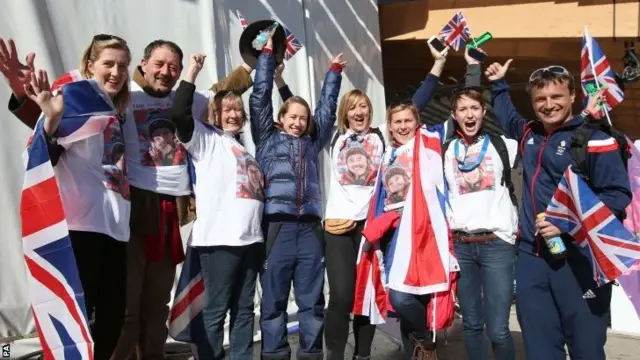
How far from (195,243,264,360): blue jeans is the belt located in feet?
3.64

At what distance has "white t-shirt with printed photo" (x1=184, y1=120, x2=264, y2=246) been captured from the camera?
3.53 m

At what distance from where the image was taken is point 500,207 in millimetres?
3670

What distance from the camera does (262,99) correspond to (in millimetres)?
3766

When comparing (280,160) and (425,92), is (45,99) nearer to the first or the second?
A: (280,160)

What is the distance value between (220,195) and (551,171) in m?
1.65

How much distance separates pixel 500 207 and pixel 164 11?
2.87 meters

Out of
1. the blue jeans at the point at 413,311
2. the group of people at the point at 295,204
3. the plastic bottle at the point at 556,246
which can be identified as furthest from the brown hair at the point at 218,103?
the plastic bottle at the point at 556,246

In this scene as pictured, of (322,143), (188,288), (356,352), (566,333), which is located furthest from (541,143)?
(188,288)

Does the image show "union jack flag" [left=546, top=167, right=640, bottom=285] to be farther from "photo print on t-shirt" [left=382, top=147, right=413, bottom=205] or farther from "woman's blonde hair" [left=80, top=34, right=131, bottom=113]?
"woman's blonde hair" [left=80, top=34, right=131, bottom=113]

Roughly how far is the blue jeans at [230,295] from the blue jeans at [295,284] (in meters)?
0.11

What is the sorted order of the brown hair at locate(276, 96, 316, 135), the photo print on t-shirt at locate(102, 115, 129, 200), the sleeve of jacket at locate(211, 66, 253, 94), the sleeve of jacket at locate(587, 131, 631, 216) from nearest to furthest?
the sleeve of jacket at locate(587, 131, 631, 216) < the photo print on t-shirt at locate(102, 115, 129, 200) < the brown hair at locate(276, 96, 316, 135) < the sleeve of jacket at locate(211, 66, 253, 94)

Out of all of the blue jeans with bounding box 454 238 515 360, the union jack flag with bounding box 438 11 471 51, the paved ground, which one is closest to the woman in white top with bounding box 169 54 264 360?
the paved ground

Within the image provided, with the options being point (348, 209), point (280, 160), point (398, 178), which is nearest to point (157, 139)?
point (280, 160)

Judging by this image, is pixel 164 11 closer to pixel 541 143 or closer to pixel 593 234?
pixel 541 143
